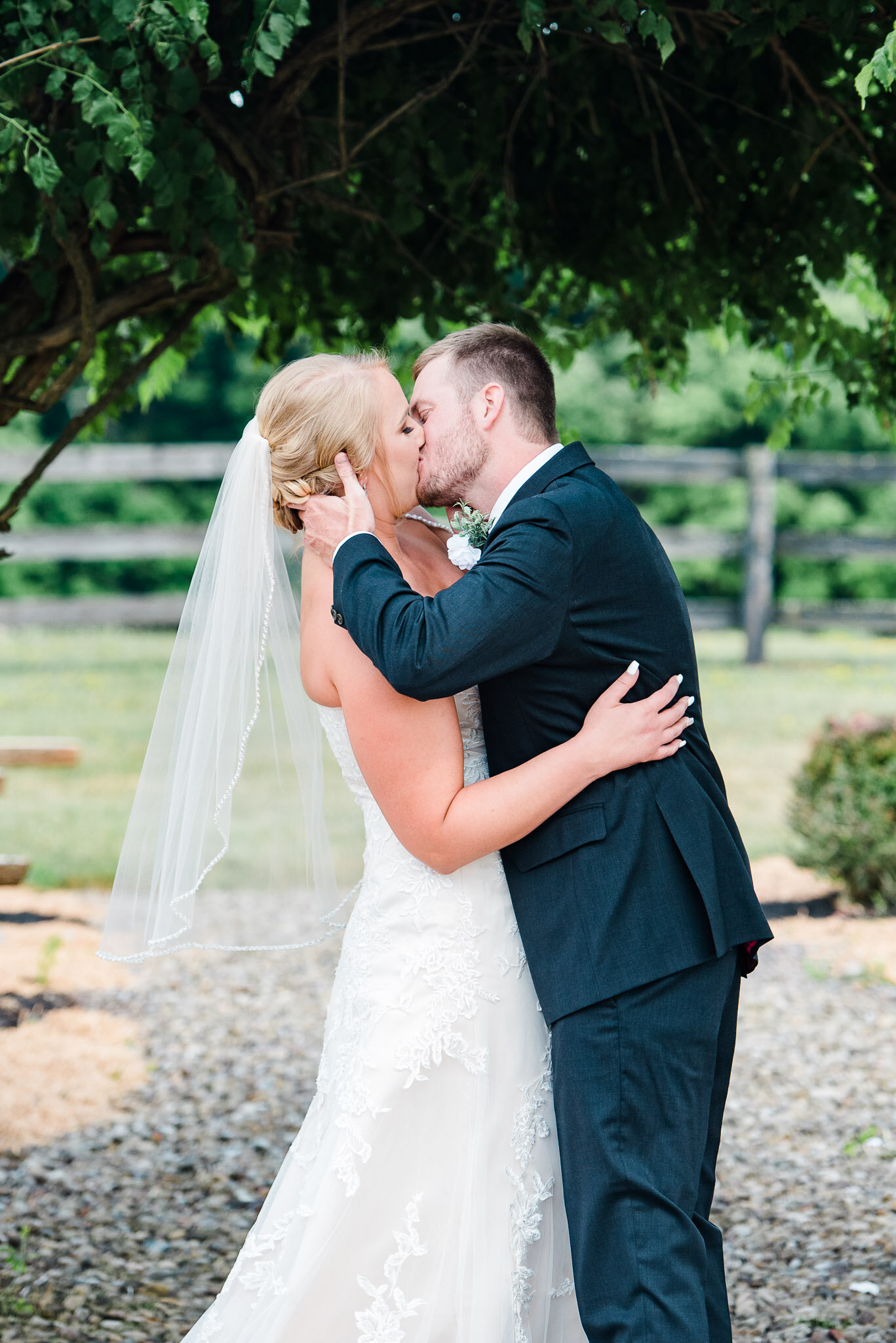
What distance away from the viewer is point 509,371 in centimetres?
251

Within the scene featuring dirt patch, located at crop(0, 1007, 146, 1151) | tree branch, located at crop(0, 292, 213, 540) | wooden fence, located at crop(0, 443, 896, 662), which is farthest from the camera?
wooden fence, located at crop(0, 443, 896, 662)

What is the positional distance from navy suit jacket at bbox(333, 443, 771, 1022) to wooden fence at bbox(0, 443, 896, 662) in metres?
11.1

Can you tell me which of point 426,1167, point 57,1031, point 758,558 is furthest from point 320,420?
point 758,558

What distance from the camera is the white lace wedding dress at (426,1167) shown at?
233 centimetres

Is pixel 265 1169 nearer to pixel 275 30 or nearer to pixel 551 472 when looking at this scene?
pixel 551 472

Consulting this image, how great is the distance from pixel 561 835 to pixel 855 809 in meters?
5.04

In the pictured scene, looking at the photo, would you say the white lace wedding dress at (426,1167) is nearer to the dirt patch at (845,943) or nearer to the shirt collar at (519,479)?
the shirt collar at (519,479)

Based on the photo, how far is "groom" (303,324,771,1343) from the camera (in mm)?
2129

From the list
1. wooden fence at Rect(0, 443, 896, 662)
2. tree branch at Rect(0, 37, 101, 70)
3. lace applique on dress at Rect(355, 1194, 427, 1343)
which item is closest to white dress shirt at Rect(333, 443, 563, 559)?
tree branch at Rect(0, 37, 101, 70)

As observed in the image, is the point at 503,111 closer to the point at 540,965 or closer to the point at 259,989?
the point at 540,965

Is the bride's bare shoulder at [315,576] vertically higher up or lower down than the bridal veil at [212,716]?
higher up

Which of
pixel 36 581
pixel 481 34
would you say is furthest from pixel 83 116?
pixel 36 581

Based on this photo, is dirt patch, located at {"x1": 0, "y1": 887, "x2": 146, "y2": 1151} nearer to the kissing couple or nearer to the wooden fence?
the kissing couple

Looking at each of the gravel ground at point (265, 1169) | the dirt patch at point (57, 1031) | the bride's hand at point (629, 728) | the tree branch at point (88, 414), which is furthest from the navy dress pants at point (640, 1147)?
the dirt patch at point (57, 1031)
